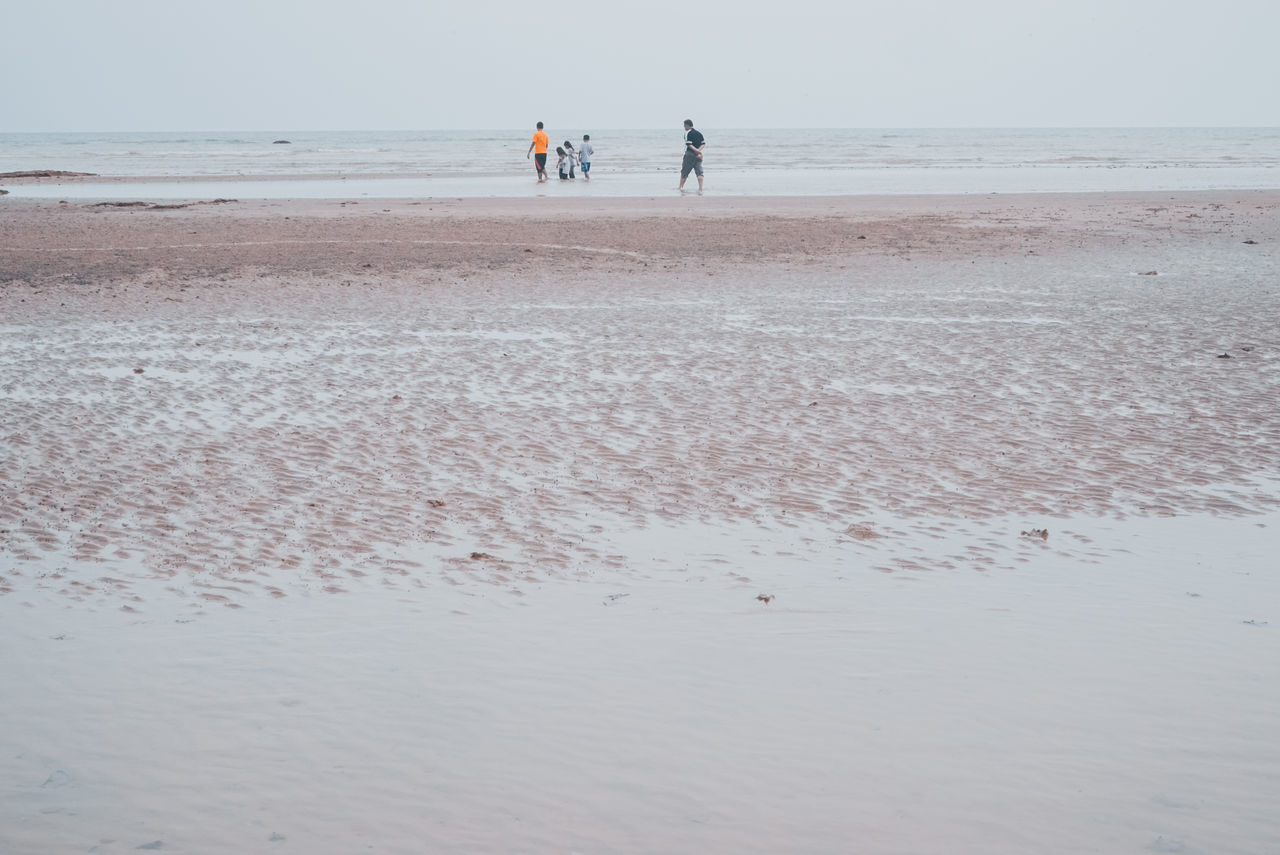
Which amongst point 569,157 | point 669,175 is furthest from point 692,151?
point 669,175

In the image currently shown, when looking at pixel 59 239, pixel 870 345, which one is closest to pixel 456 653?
pixel 870 345

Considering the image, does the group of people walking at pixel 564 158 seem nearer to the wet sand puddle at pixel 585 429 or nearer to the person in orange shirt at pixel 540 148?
the person in orange shirt at pixel 540 148

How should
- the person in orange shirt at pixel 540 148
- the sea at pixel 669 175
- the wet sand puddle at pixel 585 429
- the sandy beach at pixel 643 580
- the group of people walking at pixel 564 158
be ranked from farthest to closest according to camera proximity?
1. the group of people walking at pixel 564 158
2. the person in orange shirt at pixel 540 148
3. the sea at pixel 669 175
4. the wet sand puddle at pixel 585 429
5. the sandy beach at pixel 643 580

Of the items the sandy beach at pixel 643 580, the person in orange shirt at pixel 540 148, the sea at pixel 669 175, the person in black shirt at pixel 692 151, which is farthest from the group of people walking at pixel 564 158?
the sandy beach at pixel 643 580

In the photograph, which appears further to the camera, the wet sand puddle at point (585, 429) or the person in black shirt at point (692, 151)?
the person in black shirt at point (692, 151)

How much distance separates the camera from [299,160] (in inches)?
2231

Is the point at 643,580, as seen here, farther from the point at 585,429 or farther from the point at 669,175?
the point at 669,175

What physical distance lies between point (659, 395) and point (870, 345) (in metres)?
2.61

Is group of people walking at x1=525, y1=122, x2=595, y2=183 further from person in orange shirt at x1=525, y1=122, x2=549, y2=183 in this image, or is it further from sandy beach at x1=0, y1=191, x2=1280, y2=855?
sandy beach at x1=0, y1=191, x2=1280, y2=855

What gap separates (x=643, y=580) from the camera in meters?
5.26

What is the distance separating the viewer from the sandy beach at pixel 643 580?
11.4 ft

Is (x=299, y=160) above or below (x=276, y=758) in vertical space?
above

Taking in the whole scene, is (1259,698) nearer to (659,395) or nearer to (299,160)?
(659,395)

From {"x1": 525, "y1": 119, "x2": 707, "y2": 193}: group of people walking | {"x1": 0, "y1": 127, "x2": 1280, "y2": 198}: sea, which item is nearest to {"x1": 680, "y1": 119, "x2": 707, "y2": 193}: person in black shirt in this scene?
{"x1": 525, "y1": 119, "x2": 707, "y2": 193}: group of people walking
